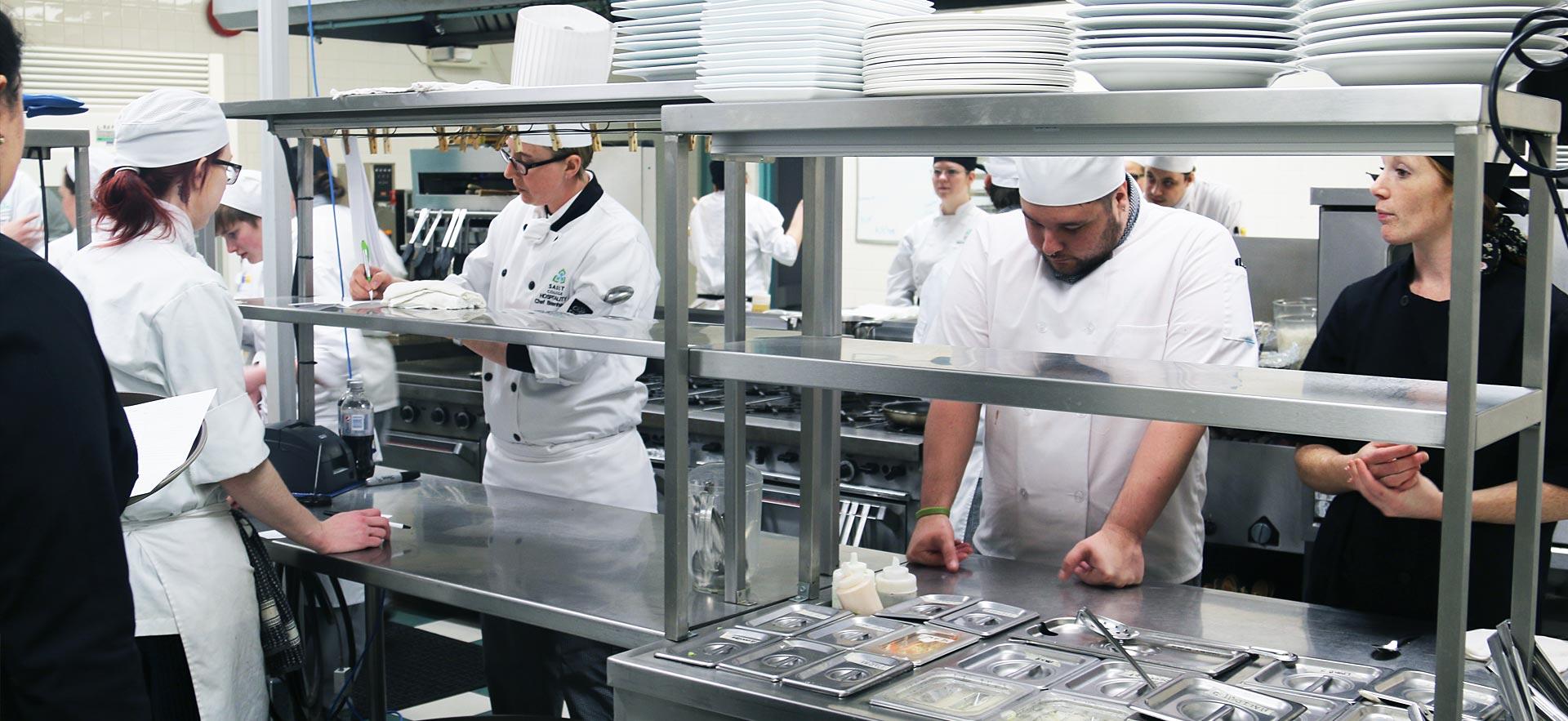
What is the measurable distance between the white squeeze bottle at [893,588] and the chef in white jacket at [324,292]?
219 cm

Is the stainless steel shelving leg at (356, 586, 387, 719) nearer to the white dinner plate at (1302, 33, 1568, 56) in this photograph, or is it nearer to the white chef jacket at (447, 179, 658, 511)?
the white chef jacket at (447, 179, 658, 511)

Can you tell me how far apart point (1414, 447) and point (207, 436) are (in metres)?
2.01

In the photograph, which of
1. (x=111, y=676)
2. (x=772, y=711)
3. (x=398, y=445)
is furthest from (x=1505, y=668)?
(x=398, y=445)

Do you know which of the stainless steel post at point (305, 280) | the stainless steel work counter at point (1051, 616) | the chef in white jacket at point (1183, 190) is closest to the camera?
the stainless steel work counter at point (1051, 616)

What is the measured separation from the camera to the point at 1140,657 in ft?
6.20

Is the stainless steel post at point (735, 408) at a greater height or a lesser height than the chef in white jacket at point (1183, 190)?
lesser

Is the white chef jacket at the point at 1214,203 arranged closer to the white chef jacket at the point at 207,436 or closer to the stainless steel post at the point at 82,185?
the stainless steel post at the point at 82,185

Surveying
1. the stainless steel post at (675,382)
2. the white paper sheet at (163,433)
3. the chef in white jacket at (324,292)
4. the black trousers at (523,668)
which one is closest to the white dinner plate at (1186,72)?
the stainless steel post at (675,382)

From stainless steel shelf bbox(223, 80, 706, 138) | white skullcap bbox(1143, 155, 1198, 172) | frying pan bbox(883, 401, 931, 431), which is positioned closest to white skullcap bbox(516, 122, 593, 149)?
stainless steel shelf bbox(223, 80, 706, 138)

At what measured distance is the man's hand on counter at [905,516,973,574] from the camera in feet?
7.95

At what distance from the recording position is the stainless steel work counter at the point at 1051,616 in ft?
5.82

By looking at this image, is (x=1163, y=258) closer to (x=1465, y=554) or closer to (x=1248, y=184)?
(x=1465, y=554)

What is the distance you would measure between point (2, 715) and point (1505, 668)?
165 centimetres

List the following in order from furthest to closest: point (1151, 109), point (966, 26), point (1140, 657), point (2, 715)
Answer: point (1140, 657)
point (966, 26)
point (1151, 109)
point (2, 715)
